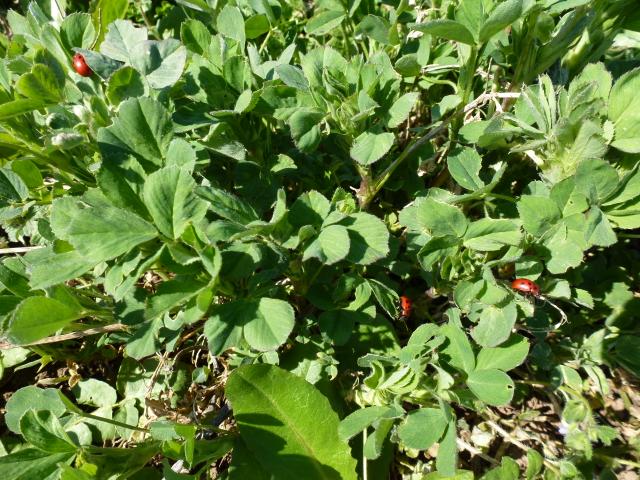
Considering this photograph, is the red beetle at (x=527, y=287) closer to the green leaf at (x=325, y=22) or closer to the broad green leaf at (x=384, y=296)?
the broad green leaf at (x=384, y=296)

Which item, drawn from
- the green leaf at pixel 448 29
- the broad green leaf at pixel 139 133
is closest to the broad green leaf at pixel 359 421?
the broad green leaf at pixel 139 133

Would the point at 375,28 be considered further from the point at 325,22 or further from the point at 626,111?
the point at 626,111

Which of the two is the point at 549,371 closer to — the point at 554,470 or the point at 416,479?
the point at 554,470

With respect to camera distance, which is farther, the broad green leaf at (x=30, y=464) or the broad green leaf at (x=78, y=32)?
the broad green leaf at (x=78, y=32)

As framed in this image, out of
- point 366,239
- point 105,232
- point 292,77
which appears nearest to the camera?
point 105,232

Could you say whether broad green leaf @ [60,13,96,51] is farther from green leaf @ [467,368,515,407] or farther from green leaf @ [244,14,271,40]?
green leaf @ [467,368,515,407]

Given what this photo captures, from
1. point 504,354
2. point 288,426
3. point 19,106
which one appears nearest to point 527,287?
point 504,354
